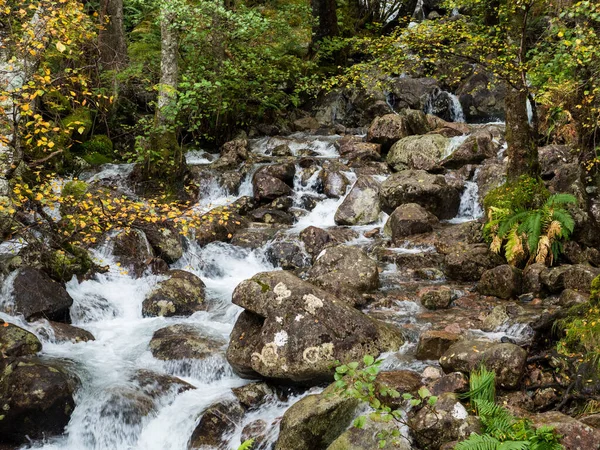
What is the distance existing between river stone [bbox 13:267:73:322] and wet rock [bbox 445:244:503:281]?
24.2 feet

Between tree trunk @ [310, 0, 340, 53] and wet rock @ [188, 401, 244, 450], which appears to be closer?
wet rock @ [188, 401, 244, 450]

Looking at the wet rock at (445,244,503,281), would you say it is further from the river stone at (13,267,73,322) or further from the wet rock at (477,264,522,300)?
the river stone at (13,267,73,322)

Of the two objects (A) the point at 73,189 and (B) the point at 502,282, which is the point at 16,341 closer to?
(A) the point at 73,189

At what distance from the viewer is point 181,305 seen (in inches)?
399

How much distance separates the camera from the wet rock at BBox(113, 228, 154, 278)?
11344mm

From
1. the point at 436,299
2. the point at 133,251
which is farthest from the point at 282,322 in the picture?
the point at 133,251

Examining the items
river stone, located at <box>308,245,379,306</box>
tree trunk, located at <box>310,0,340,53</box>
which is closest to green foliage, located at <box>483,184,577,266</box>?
river stone, located at <box>308,245,379,306</box>

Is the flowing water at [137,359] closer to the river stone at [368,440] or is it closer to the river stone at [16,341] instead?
the river stone at [16,341]

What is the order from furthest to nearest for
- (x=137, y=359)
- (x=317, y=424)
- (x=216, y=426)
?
(x=137, y=359) < (x=216, y=426) < (x=317, y=424)

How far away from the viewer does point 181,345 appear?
332 inches

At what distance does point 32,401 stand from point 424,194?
1051cm

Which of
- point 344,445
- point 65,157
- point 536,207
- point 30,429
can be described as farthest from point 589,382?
point 65,157

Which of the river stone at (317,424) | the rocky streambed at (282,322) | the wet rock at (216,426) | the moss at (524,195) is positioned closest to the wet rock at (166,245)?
the rocky streambed at (282,322)

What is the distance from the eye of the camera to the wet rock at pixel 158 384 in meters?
7.47
